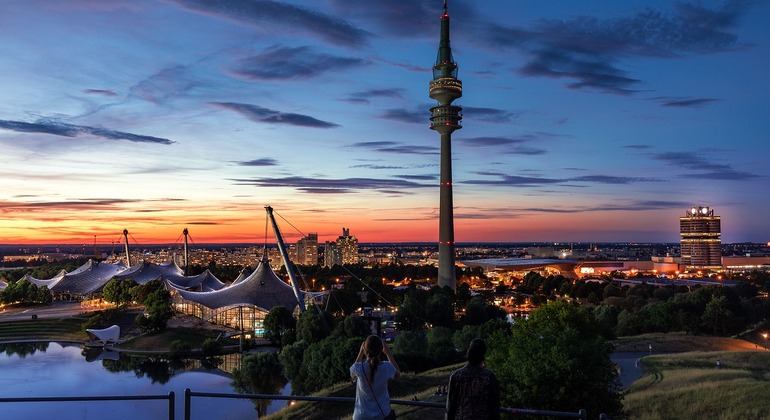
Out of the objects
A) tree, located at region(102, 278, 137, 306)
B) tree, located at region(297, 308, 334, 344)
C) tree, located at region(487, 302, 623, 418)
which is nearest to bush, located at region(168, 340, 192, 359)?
tree, located at region(297, 308, 334, 344)

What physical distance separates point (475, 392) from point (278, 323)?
5188 centimetres

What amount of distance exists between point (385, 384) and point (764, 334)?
60.2 meters

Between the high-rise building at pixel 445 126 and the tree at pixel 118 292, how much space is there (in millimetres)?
49204

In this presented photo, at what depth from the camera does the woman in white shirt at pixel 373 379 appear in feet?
23.5

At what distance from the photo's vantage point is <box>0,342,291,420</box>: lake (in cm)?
3344

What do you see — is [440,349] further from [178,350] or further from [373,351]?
[373,351]

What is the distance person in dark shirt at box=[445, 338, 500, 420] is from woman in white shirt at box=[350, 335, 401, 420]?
756 millimetres

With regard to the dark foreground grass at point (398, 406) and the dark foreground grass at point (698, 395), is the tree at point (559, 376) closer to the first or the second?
the dark foreground grass at point (698, 395)

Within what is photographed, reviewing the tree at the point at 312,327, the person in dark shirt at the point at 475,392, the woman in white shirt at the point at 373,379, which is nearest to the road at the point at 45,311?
the tree at the point at 312,327

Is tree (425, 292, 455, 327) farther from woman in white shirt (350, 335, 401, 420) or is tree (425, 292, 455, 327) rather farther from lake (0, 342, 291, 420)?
woman in white shirt (350, 335, 401, 420)

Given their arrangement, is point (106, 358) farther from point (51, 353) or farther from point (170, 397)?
point (170, 397)

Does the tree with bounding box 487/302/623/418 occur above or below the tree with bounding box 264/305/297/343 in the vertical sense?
above

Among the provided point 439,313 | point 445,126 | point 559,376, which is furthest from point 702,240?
point 559,376

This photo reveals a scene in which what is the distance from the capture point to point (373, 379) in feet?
23.7
